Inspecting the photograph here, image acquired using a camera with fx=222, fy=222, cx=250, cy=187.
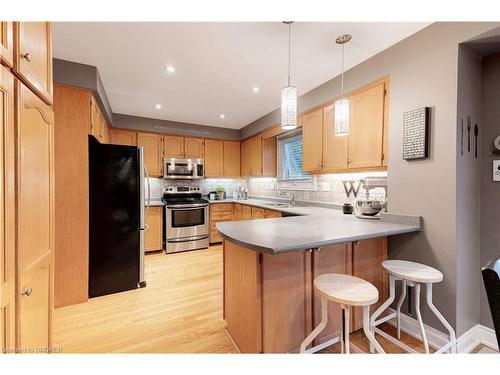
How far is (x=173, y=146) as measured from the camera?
4516mm

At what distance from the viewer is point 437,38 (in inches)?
67.2

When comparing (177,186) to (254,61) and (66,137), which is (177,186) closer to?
(66,137)

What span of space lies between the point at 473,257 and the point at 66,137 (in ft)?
12.6

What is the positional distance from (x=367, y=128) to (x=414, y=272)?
1427mm

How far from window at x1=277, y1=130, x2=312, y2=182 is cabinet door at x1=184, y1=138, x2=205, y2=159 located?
167cm

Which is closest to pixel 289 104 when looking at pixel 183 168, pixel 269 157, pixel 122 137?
pixel 269 157

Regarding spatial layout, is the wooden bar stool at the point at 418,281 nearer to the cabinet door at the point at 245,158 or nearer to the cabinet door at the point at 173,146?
the cabinet door at the point at 245,158

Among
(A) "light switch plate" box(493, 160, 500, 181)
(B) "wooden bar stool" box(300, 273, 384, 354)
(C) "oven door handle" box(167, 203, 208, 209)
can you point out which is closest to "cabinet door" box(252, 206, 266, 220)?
(C) "oven door handle" box(167, 203, 208, 209)

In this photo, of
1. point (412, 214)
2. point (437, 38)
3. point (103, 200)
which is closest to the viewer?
point (437, 38)

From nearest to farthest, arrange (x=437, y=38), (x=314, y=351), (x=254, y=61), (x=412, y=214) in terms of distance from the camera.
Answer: (x=314, y=351)
(x=437, y=38)
(x=412, y=214)
(x=254, y=61)

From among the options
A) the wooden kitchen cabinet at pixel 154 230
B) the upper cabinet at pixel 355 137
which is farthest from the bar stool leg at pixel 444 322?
the wooden kitchen cabinet at pixel 154 230

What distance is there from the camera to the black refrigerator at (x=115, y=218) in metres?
2.51

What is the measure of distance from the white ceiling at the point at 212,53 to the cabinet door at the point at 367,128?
1.18 feet

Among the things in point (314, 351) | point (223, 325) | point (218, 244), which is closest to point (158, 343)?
point (223, 325)
